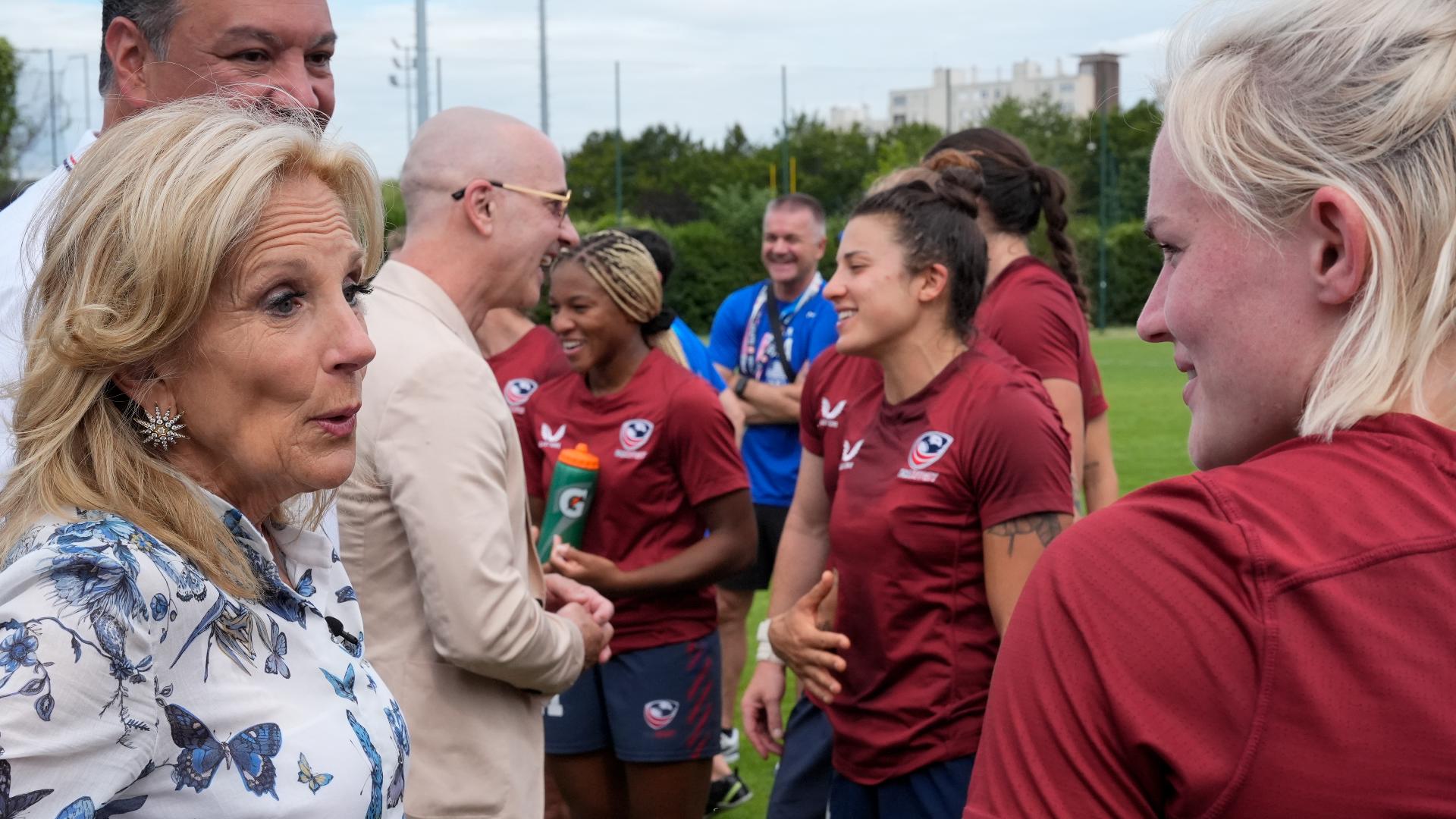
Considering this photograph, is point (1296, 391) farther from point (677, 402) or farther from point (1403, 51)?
point (677, 402)

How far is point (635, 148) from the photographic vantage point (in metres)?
46.9

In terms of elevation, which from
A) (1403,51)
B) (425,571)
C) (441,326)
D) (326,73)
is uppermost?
(326,73)

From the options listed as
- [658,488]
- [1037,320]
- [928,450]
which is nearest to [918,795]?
[928,450]

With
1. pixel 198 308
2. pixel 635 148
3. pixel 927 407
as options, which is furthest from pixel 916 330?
pixel 635 148

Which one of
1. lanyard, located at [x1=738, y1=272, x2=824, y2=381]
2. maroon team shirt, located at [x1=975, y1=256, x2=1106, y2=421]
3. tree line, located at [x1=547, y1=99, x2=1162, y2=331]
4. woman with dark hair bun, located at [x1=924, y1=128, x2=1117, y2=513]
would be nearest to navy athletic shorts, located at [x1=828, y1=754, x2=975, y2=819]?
woman with dark hair bun, located at [x1=924, y1=128, x2=1117, y2=513]

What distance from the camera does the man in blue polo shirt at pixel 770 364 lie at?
671 centimetres

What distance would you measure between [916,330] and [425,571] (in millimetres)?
1557

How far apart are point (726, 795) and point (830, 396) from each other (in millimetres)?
2369

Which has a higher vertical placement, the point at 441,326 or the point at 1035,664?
the point at 441,326

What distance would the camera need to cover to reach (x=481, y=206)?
11.0ft

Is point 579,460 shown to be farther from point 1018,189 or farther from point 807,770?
point 1018,189

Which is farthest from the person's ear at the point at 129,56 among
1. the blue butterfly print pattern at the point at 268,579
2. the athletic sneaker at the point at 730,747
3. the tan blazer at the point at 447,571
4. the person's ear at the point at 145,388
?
the athletic sneaker at the point at 730,747

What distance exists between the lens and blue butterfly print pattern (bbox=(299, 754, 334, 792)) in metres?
1.55

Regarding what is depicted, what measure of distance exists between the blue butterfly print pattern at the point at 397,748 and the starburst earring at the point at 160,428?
0.49 meters
